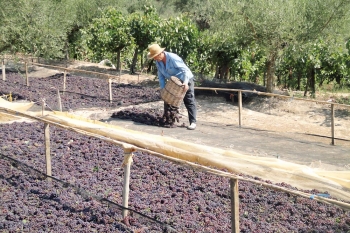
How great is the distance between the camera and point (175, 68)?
9133 mm

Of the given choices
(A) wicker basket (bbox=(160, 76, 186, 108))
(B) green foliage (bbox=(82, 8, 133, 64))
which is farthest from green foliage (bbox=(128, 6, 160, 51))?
(A) wicker basket (bbox=(160, 76, 186, 108))

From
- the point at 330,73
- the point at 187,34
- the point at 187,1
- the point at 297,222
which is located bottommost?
the point at 297,222

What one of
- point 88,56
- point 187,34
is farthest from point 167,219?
A: point 88,56

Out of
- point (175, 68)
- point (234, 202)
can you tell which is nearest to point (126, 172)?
point (234, 202)

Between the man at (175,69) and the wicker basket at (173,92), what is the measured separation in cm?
11

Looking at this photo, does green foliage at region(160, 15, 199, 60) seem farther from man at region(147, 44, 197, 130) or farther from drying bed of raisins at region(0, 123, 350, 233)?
drying bed of raisins at region(0, 123, 350, 233)

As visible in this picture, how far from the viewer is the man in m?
9.02

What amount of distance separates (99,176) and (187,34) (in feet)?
35.8

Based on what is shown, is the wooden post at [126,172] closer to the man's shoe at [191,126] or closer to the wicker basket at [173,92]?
the wicker basket at [173,92]

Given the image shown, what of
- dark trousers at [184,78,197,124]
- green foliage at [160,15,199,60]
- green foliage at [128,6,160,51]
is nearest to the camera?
dark trousers at [184,78,197,124]

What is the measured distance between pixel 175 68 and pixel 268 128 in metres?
3.63

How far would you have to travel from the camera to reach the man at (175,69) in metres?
9.02

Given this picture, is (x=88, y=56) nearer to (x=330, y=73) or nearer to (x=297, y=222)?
(x=330, y=73)

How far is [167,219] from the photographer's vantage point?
4.80m
